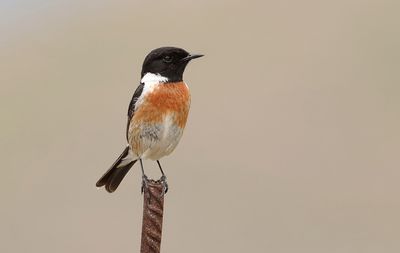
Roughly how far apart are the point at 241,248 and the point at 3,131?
13903mm

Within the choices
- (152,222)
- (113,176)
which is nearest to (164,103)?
(113,176)

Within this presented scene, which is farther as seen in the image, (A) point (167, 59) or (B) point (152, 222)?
(A) point (167, 59)

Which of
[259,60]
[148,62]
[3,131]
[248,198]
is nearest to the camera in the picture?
[148,62]

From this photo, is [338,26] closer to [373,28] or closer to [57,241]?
[373,28]

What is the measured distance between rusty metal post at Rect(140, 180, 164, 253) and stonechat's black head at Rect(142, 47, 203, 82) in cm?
255

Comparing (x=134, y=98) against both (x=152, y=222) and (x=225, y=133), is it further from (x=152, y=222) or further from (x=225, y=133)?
(x=225, y=133)

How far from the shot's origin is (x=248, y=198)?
28.0 meters

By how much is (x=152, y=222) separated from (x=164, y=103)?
2828 mm

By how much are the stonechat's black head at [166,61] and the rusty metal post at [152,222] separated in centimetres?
255

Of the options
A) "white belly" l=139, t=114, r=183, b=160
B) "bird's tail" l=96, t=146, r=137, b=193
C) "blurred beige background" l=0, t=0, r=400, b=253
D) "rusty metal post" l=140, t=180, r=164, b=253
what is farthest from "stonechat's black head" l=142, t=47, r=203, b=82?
"blurred beige background" l=0, t=0, r=400, b=253

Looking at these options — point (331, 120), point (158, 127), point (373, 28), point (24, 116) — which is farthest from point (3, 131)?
point (158, 127)

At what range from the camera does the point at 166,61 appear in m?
9.10

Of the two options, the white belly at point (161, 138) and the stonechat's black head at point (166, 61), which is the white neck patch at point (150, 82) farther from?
the white belly at point (161, 138)

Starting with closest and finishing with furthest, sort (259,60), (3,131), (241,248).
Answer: (241,248) < (3,131) < (259,60)
